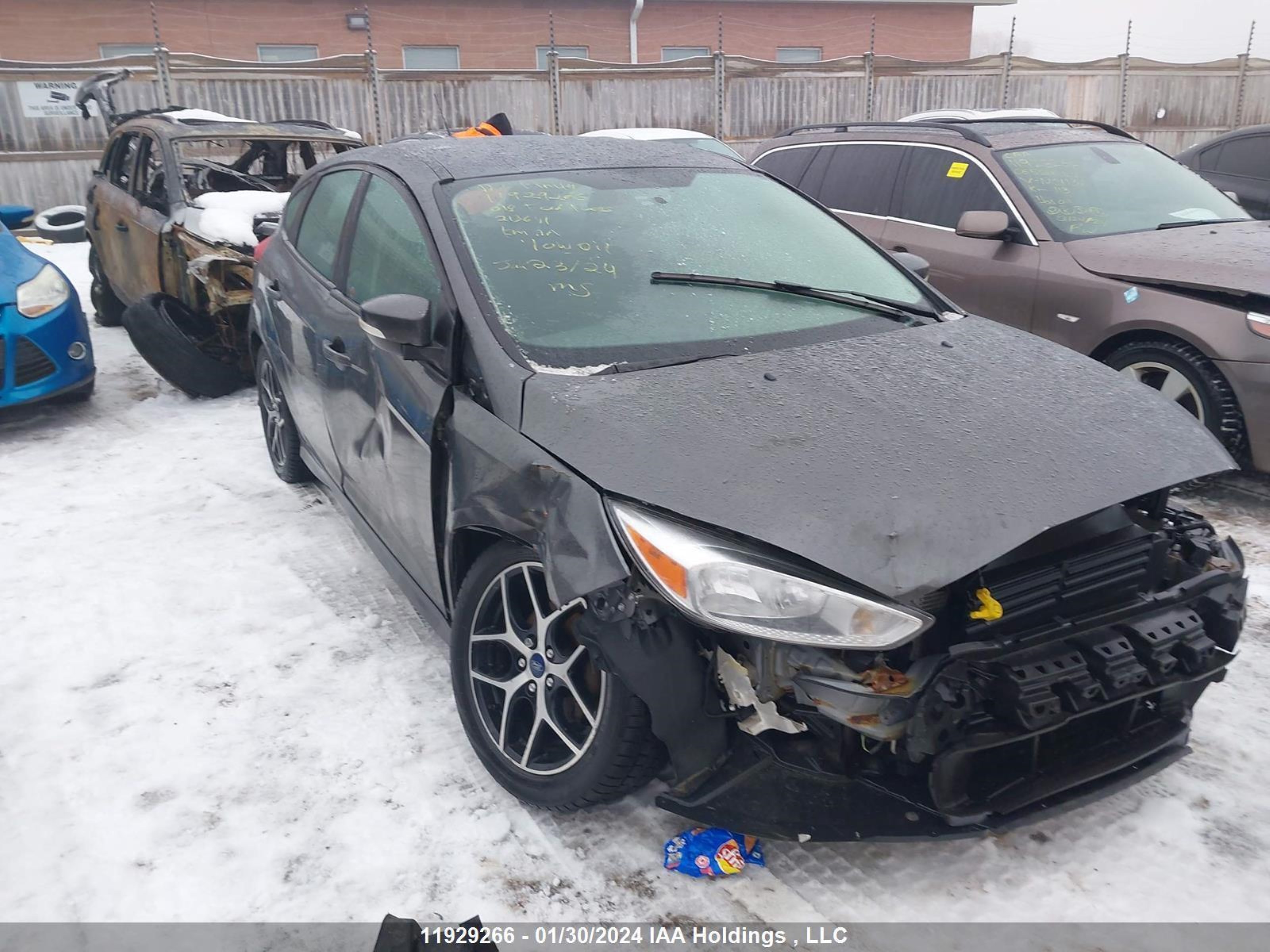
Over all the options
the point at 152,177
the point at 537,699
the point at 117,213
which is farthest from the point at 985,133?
the point at 117,213

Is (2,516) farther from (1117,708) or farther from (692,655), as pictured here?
(1117,708)

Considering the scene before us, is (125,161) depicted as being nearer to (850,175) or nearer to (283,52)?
(850,175)

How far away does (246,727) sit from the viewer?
3057 millimetres

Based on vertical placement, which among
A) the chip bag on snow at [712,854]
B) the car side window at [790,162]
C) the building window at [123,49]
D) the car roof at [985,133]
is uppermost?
the building window at [123,49]

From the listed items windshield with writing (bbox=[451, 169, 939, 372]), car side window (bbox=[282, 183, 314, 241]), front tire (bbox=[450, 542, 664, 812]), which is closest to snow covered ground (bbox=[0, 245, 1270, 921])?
front tire (bbox=[450, 542, 664, 812])

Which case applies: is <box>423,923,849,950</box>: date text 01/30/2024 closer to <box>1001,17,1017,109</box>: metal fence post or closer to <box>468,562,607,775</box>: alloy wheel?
<box>468,562,607,775</box>: alloy wheel

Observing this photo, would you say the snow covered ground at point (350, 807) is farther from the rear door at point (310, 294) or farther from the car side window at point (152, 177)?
the car side window at point (152, 177)

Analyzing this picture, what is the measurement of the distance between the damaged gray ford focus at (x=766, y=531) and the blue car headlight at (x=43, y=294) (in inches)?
148

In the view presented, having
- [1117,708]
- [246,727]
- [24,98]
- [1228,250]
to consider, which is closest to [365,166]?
[246,727]

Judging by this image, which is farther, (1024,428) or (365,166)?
(365,166)

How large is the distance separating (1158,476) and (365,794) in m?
2.25

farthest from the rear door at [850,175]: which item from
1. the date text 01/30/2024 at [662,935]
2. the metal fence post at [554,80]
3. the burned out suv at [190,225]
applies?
the metal fence post at [554,80]

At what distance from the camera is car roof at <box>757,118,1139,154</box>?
5.93 meters

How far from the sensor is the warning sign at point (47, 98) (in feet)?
45.8
